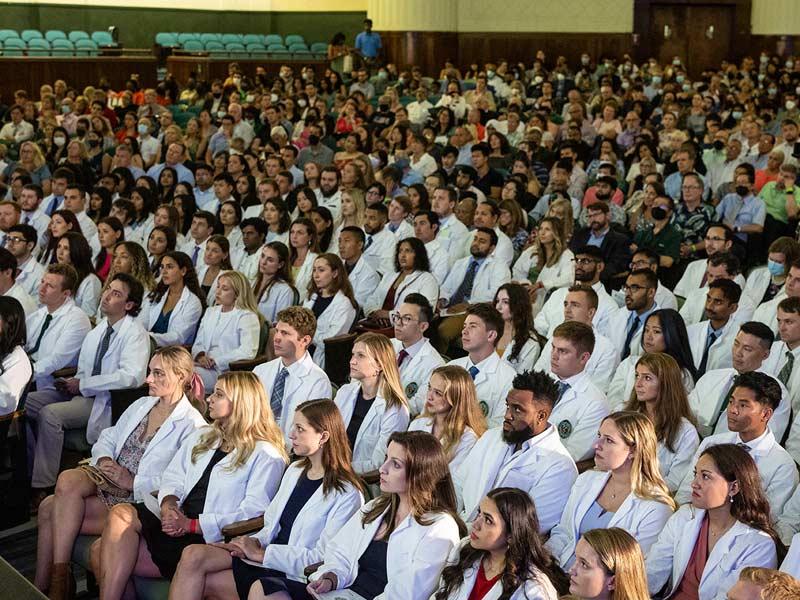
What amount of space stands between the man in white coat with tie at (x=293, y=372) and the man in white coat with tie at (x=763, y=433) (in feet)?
6.41

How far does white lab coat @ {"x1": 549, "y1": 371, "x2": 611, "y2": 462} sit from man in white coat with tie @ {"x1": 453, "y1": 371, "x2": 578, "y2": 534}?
0.61 meters

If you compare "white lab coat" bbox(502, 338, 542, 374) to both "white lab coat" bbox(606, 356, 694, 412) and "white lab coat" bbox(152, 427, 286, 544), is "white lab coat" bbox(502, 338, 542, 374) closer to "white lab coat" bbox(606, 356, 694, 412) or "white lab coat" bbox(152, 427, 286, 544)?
"white lab coat" bbox(606, 356, 694, 412)

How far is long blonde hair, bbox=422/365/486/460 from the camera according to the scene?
469 centimetres

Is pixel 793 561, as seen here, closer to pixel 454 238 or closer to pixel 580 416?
pixel 580 416

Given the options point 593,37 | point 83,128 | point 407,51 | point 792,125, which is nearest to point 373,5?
point 407,51

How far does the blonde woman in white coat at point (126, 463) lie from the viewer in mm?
4688

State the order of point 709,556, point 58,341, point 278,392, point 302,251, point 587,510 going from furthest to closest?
point 302,251 → point 58,341 → point 278,392 → point 587,510 → point 709,556

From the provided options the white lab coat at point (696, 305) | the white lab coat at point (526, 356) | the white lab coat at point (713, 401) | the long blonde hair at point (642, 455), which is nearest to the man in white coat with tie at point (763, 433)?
the long blonde hair at point (642, 455)

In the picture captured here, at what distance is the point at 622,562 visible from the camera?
10.7ft

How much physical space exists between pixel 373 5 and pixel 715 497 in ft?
58.9

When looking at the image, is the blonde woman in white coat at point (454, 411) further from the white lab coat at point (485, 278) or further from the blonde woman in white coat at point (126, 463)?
the white lab coat at point (485, 278)

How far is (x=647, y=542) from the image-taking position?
4.04m

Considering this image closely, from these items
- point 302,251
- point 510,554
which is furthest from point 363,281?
point 510,554

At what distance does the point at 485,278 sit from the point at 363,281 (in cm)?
83
